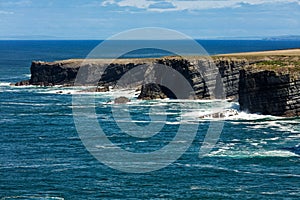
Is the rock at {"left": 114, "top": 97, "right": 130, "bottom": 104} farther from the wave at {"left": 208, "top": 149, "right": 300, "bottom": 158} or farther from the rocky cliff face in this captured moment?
the wave at {"left": 208, "top": 149, "right": 300, "bottom": 158}

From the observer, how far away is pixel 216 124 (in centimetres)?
11525

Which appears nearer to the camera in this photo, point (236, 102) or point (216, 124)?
point (216, 124)

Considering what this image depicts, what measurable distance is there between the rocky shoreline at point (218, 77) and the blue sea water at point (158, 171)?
4.33 metres

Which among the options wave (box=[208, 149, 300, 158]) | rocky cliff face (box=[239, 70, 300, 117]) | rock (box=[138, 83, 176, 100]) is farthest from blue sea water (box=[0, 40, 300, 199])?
rock (box=[138, 83, 176, 100])

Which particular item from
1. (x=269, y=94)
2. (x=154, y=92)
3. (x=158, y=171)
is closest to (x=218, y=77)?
(x=154, y=92)

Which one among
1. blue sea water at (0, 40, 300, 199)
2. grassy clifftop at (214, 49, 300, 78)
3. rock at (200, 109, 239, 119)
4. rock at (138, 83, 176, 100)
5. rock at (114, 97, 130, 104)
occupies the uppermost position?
grassy clifftop at (214, 49, 300, 78)

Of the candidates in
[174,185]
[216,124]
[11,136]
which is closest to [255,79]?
[216,124]

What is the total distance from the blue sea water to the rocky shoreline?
14.2 ft

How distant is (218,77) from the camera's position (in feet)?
507

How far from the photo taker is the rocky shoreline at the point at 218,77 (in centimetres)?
12494

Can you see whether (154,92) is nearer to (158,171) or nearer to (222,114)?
(222,114)

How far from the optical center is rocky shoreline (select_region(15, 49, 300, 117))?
125 metres

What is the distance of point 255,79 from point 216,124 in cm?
1756

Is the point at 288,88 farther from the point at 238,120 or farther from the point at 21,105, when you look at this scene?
the point at 21,105
